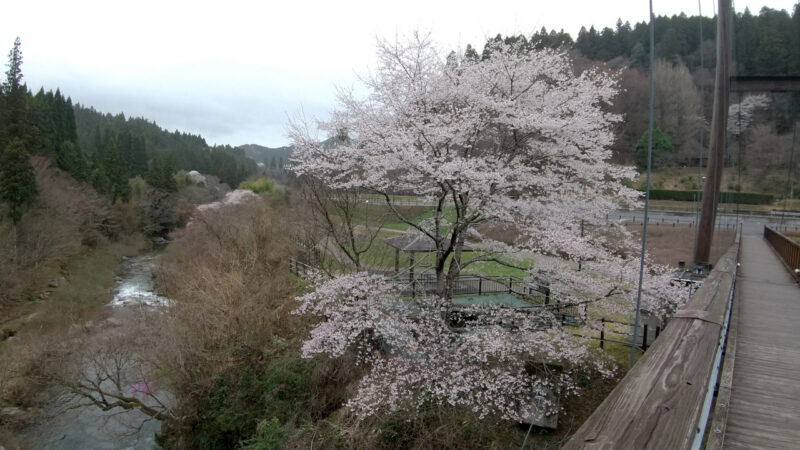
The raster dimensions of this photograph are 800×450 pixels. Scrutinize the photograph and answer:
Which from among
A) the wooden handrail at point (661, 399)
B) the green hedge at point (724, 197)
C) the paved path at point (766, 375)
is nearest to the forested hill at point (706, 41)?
the green hedge at point (724, 197)

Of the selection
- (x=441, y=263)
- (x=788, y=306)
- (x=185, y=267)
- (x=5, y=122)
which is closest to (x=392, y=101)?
(x=441, y=263)

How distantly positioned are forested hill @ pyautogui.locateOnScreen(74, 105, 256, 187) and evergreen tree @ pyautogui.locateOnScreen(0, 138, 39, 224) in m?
23.0

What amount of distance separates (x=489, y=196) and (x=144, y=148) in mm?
65057

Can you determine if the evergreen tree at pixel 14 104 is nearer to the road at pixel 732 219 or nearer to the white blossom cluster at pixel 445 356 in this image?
the white blossom cluster at pixel 445 356

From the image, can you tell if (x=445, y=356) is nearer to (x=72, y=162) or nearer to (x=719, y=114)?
(x=719, y=114)

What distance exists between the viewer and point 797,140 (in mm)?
36312

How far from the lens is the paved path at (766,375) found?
2925 mm

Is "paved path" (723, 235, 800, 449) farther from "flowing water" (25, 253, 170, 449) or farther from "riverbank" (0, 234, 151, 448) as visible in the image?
"riverbank" (0, 234, 151, 448)

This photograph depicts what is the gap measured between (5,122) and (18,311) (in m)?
16.1

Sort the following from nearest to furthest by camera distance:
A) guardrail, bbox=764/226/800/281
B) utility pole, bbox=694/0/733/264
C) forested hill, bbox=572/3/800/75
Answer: utility pole, bbox=694/0/733/264 → guardrail, bbox=764/226/800/281 → forested hill, bbox=572/3/800/75

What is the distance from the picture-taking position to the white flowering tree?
Result: 846cm

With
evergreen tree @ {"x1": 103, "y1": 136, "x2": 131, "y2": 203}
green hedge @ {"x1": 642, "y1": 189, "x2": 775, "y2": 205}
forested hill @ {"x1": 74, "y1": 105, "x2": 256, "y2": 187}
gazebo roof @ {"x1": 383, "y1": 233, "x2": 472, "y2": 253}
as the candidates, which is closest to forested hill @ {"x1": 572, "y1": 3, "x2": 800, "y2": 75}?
green hedge @ {"x1": 642, "y1": 189, "x2": 775, "y2": 205}

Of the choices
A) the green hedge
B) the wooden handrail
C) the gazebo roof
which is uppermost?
the green hedge

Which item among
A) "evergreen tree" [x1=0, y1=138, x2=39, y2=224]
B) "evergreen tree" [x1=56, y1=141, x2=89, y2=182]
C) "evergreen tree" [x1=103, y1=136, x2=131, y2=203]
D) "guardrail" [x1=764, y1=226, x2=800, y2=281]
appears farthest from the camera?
"evergreen tree" [x1=103, y1=136, x2=131, y2=203]
